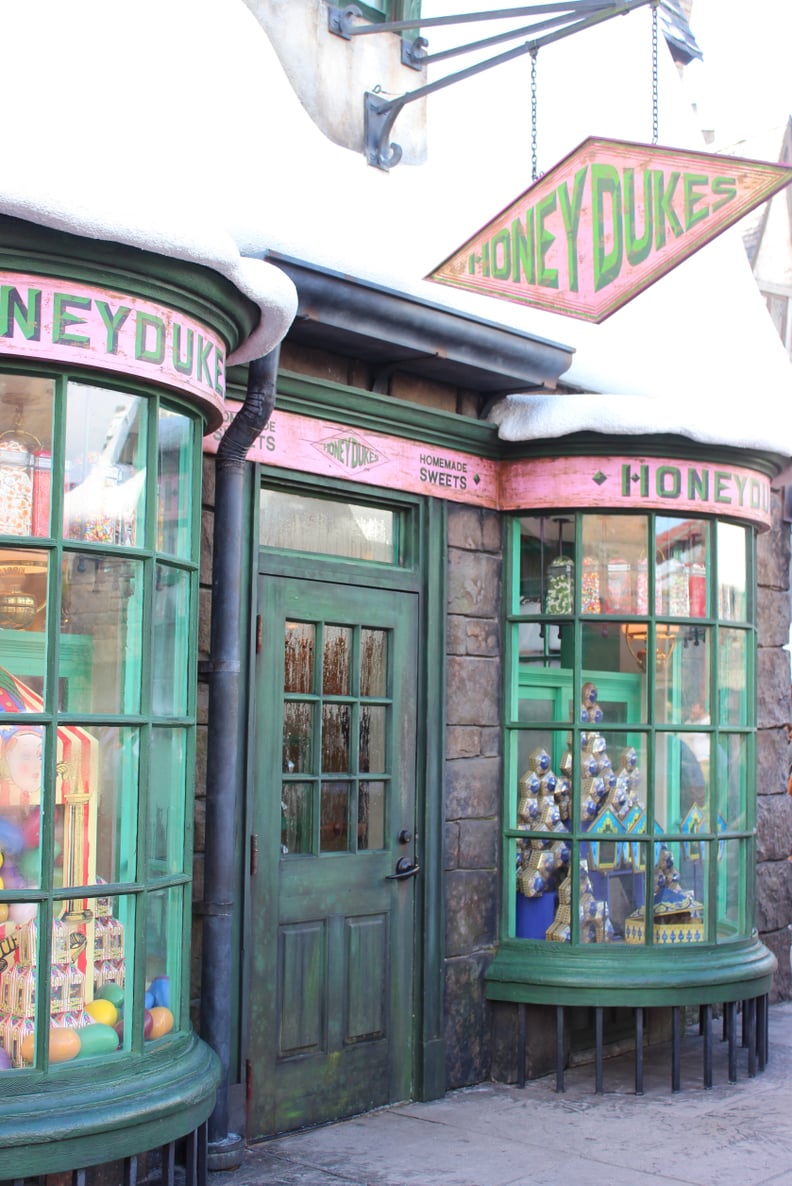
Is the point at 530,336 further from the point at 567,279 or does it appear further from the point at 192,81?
the point at 192,81

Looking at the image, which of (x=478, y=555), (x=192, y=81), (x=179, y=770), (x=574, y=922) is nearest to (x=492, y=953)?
(x=574, y=922)

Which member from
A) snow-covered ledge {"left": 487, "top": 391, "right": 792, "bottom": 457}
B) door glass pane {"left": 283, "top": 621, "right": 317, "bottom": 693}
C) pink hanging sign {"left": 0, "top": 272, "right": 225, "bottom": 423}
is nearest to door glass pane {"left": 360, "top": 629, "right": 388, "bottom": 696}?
door glass pane {"left": 283, "top": 621, "right": 317, "bottom": 693}

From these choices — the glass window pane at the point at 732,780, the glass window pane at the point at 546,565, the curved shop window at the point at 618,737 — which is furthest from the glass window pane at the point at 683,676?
the glass window pane at the point at 546,565

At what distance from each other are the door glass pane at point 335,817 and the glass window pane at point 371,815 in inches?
3.0

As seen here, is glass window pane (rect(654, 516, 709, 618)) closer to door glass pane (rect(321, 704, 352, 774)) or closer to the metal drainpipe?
door glass pane (rect(321, 704, 352, 774))

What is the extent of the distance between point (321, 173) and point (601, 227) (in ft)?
4.02

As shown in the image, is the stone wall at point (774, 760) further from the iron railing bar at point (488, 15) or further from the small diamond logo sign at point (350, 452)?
the iron railing bar at point (488, 15)

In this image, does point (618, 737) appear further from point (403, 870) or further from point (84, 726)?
point (84, 726)

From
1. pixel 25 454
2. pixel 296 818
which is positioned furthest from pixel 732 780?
pixel 25 454

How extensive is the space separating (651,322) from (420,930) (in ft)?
11.2

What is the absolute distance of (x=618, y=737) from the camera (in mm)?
6531

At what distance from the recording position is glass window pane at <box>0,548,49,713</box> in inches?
155

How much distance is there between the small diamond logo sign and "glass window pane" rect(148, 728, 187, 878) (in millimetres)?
1711

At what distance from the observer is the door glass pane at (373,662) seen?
591cm
